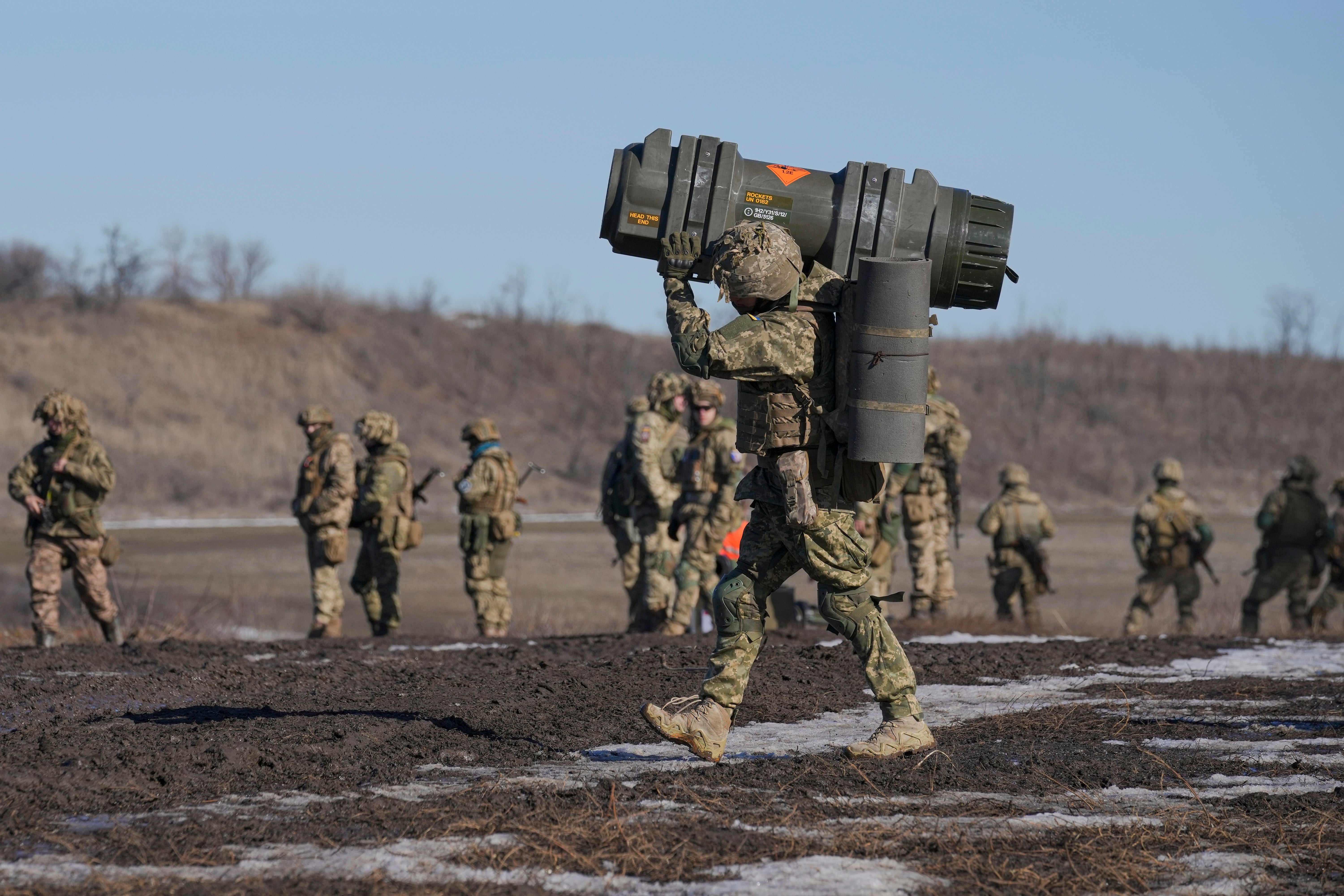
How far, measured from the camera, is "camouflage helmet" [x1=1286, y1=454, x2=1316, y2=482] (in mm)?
14680

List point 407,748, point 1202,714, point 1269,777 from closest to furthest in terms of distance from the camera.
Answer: point 1269,777 → point 407,748 → point 1202,714

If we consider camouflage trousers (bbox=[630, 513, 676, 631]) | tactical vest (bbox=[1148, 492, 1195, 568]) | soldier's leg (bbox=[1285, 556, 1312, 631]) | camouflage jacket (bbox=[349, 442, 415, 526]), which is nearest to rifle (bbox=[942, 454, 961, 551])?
tactical vest (bbox=[1148, 492, 1195, 568])

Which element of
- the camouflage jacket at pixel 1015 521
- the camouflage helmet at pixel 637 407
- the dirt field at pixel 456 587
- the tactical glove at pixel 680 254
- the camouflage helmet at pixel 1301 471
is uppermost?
the tactical glove at pixel 680 254

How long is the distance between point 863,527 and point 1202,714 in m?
5.25

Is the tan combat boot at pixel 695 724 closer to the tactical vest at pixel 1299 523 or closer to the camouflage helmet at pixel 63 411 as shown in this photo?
the camouflage helmet at pixel 63 411

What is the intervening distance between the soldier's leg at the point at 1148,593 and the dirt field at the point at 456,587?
1.65 ft

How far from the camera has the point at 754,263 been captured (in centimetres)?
499

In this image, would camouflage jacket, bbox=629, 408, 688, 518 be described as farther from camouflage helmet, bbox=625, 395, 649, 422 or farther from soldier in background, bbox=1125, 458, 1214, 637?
soldier in background, bbox=1125, 458, 1214, 637

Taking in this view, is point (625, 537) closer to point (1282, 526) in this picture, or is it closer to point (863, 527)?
point (863, 527)

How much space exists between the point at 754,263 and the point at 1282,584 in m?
11.7

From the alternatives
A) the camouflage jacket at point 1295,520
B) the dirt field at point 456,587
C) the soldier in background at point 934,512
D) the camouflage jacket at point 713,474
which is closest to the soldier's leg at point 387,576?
the dirt field at point 456,587

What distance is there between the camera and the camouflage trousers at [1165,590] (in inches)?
568

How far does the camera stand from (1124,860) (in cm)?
381

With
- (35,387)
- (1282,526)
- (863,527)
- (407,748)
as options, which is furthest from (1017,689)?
(35,387)
